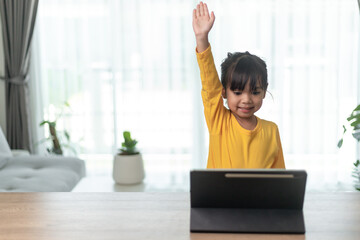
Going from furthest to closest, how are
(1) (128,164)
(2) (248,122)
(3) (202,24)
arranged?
1. (1) (128,164)
2. (2) (248,122)
3. (3) (202,24)

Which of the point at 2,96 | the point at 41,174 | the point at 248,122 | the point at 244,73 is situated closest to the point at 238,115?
the point at 248,122

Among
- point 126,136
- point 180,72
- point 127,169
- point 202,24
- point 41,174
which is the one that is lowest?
point 127,169

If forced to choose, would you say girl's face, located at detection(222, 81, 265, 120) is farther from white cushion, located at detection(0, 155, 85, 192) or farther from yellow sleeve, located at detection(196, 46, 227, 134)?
white cushion, located at detection(0, 155, 85, 192)

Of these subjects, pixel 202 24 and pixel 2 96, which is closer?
pixel 202 24

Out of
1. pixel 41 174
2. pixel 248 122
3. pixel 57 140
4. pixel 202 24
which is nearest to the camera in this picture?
pixel 202 24

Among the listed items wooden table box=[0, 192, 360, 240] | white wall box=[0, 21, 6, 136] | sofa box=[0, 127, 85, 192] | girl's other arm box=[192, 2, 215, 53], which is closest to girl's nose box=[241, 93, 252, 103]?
girl's other arm box=[192, 2, 215, 53]

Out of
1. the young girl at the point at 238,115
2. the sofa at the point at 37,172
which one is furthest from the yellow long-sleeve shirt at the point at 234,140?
the sofa at the point at 37,172

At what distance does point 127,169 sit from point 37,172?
36.3 inches

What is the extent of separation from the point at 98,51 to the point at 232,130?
2.42 metres

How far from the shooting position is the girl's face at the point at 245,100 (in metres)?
1.49

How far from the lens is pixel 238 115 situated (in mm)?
1572

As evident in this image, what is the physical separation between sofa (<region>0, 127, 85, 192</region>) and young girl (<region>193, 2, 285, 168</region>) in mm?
1354

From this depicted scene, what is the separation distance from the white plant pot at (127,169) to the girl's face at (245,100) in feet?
7.05

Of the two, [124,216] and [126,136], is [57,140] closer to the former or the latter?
[126,136]
